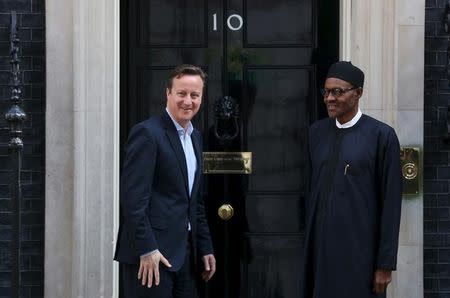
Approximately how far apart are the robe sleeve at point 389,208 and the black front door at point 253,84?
6.89 feet

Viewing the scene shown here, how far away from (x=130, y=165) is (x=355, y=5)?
2.40m

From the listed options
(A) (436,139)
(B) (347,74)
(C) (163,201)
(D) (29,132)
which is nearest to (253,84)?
(A) (436,139)

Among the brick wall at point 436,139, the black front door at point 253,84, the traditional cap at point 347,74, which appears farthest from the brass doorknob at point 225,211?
the traditional cap at point 347,74

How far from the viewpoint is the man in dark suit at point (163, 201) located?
4.88 meters

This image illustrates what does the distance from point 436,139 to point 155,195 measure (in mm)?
2475

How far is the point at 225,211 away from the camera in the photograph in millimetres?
7051

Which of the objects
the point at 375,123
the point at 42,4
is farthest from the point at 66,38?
the point at 375,123

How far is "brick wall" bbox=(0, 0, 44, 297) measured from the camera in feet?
22.0

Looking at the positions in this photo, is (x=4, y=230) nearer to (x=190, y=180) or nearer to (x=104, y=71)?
(x=104, y=71)

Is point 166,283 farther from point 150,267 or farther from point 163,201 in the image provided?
point 163,201

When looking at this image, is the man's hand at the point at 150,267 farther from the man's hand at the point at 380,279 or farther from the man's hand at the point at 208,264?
the man's hand at the point at 380,279

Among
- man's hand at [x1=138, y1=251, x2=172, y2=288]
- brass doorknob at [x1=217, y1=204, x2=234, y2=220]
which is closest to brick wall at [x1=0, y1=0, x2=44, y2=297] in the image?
brass doorknob at [x1=217, y1=204, x2=234, y2=220]

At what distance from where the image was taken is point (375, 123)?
5117 mm

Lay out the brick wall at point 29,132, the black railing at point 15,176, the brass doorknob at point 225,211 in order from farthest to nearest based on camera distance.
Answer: the brass doorknob at point 225,211 < the brick wall at point 29,132 < the black railing at point 15,176
